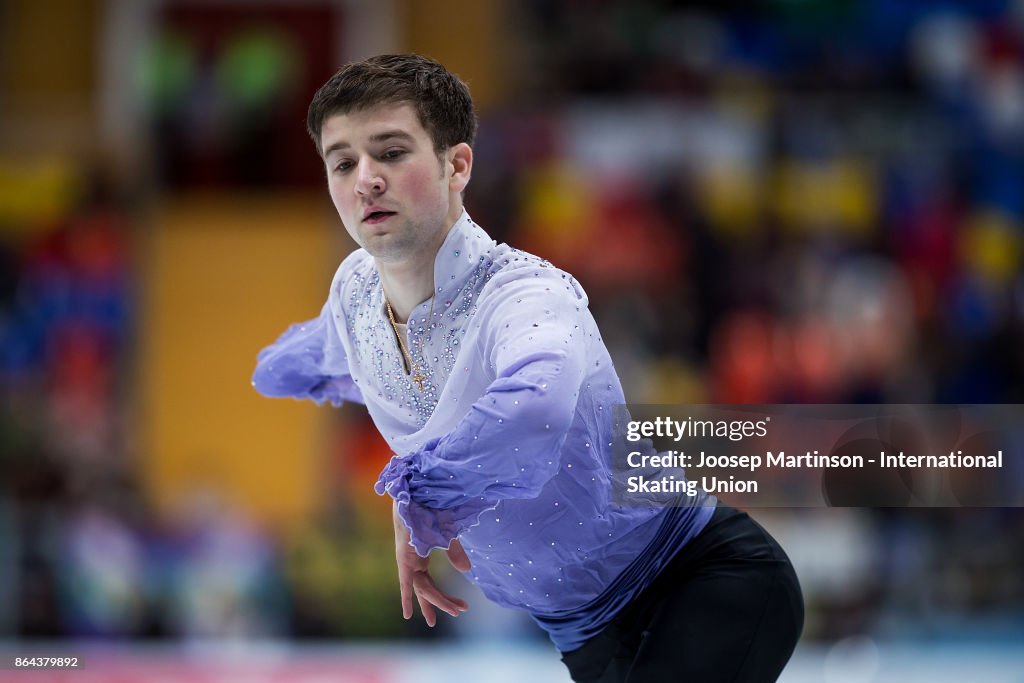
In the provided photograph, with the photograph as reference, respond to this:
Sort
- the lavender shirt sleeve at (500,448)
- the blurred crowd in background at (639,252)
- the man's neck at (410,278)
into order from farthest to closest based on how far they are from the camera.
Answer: the blurred crowd in background at (639,252) < the man's neck at (410,278) < the lavender shirt sleeve at (500,448)

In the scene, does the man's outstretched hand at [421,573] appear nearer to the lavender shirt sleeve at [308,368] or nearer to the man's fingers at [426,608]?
the man's fingers at [426,608]

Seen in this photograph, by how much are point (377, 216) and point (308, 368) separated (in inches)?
34.9

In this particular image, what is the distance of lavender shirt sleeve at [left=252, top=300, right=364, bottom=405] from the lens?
142 inches

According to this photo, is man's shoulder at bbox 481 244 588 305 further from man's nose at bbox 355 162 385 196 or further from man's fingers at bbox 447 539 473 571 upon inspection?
man's fingers at bbox 447 539 473 571

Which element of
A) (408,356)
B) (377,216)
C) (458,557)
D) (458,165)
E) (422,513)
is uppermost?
(458,165)

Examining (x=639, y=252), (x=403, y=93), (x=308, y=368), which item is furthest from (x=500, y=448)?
(x=639, y=252)

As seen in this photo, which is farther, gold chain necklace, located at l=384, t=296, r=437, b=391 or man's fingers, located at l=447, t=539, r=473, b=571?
gold chain necklace, located at l=384, t=296, r=437, b=391

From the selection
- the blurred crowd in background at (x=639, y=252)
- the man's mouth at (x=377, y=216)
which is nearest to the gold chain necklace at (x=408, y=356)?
the man's mouth at (x=377, y=216)

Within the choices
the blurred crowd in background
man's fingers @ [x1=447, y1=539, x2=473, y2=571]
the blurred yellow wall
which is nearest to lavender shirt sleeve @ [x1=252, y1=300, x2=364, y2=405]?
man's fingers @ [x1=447, y1=539, x2=473, y2=571]

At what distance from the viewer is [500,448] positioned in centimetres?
266

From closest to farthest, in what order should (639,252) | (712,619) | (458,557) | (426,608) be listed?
1. (458,557)
2. (426,608)
3. (712,619)
4. (639,252)

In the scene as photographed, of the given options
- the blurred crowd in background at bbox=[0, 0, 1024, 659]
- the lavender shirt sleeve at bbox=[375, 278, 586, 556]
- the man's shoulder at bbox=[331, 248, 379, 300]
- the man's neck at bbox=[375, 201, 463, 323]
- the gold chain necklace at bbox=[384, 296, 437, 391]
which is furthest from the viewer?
the blurred crowd in background at bbox=[0, 0, 1024, 659]

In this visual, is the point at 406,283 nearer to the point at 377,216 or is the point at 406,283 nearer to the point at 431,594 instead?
the point at 377,216

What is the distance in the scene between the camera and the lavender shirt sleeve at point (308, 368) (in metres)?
3.62
